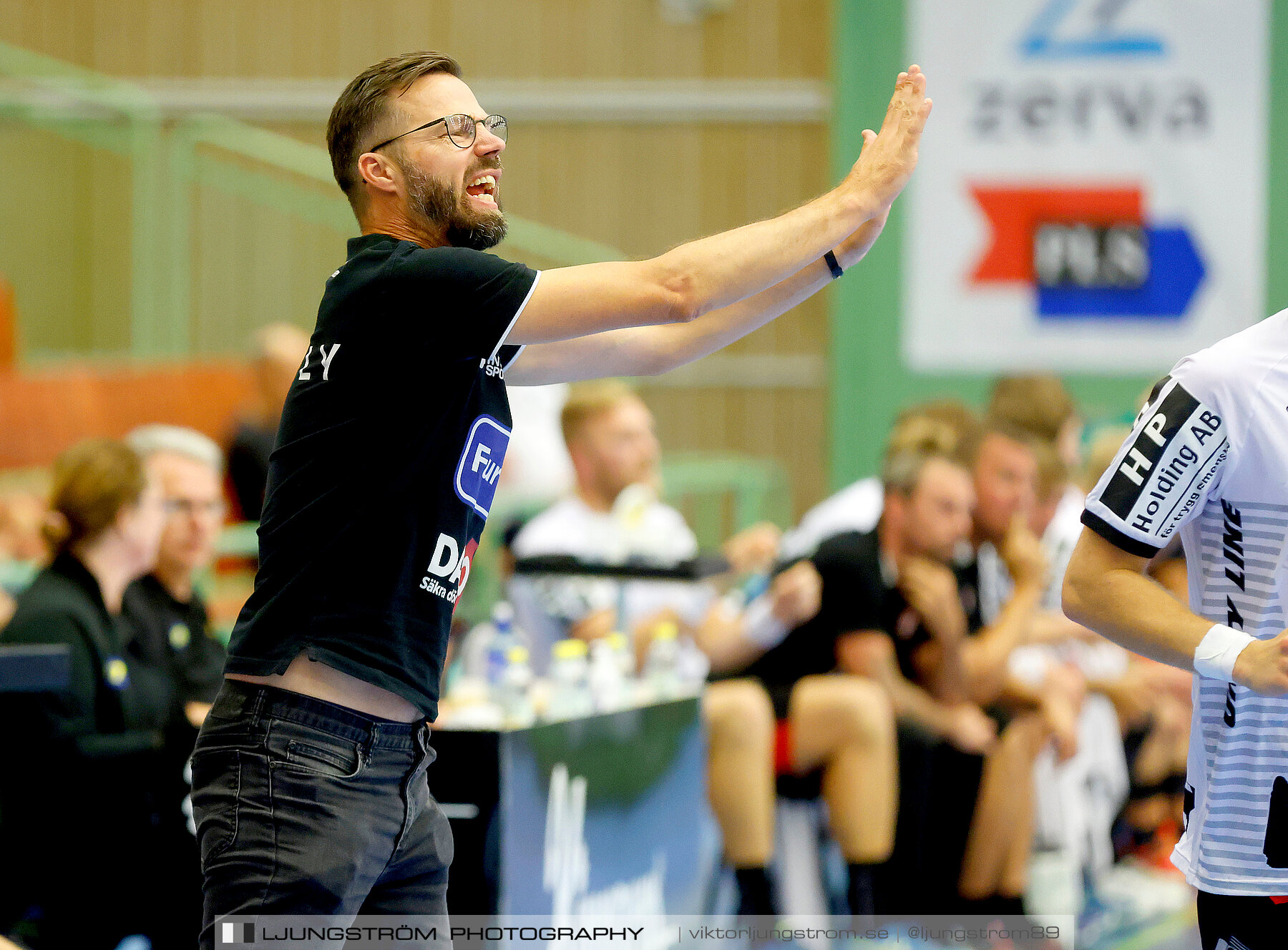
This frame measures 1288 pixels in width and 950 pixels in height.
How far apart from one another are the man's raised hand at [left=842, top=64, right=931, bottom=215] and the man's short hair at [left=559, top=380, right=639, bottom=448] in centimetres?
300

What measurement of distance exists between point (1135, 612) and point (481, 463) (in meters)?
0.94

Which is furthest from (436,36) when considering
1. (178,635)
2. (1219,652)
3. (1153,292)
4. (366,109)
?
(1219,652)

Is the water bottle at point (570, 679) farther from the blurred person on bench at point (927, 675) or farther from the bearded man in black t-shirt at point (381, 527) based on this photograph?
the bearded man in black t-shirt at point (381, 527)

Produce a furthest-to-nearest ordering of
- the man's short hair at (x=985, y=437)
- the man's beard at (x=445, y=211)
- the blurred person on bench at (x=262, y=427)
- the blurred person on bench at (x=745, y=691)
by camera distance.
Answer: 1. the blurred person on bench at (x=262, y=427)
2. the man's short hair at (x=985, y=437)
3. the blurred person on bench at (x=745, y=691)
4. the man's beard at (x=445, y=211)

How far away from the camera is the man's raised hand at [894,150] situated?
2178 mm

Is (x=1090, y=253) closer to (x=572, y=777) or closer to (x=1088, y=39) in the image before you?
(x=1088, y=39)

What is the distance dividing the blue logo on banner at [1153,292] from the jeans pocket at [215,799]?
23.3 ft

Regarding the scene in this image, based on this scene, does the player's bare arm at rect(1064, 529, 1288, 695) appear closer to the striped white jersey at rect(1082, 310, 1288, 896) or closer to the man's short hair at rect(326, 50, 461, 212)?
the striped white jersey at rect(1082, 310, 1288, 896)

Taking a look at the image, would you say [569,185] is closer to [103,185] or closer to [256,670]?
[103,185]

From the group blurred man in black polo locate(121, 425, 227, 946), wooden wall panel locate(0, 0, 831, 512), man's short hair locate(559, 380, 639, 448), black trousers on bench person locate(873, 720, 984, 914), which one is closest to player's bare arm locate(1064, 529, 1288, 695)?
blurred man in black polo locate(121, 425, 227, 946)

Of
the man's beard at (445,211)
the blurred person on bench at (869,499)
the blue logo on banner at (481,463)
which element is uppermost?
the man's beard at (445,211)

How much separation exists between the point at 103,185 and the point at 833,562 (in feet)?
18.9

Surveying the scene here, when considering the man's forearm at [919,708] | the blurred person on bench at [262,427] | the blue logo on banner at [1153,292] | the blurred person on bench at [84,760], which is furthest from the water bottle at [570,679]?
the blue logo on banner at [1153,292]

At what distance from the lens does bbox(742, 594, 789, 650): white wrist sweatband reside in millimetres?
4781
